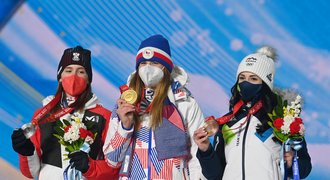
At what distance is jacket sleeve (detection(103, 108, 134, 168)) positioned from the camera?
399 cm

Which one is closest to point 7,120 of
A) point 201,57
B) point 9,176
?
point 9,176

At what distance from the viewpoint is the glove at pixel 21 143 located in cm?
414

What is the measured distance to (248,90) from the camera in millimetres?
3975

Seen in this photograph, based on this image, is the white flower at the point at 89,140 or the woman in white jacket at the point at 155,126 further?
the white flower at the point at 89,140

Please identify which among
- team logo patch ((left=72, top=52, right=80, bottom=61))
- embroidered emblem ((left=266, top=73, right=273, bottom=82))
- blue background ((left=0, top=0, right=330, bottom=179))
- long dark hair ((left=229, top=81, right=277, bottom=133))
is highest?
blue background ((left=0, top=0, right=330, bottom=179))

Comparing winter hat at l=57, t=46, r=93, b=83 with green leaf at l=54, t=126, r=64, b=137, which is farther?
winter hat at l=57, t=46, r=93, b=83

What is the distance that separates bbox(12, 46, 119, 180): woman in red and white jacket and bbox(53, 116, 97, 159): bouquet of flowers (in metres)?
0.08

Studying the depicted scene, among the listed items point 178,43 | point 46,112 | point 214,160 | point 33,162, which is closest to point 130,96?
point 214,160

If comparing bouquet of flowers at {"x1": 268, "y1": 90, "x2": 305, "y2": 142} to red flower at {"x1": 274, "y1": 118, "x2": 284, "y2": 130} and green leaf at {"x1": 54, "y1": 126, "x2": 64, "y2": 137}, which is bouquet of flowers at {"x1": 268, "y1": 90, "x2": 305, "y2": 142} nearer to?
red flower at {"x1": 274, "y1": 118, "x2": 284, "y2": 130}

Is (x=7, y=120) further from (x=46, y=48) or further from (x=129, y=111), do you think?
(x=129, y=111)

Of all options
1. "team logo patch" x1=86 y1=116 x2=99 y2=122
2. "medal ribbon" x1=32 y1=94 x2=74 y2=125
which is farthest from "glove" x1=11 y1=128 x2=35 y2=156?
"team logo patch" x1=86 y1=116 x2=99 y2=122

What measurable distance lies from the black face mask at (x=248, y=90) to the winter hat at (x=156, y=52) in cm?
50

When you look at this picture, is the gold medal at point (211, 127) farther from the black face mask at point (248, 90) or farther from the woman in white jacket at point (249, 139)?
the black face mask at point (248, 90)

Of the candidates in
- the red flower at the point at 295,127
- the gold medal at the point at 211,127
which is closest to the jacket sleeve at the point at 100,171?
Answer: the gold medal at the point at 211,127
